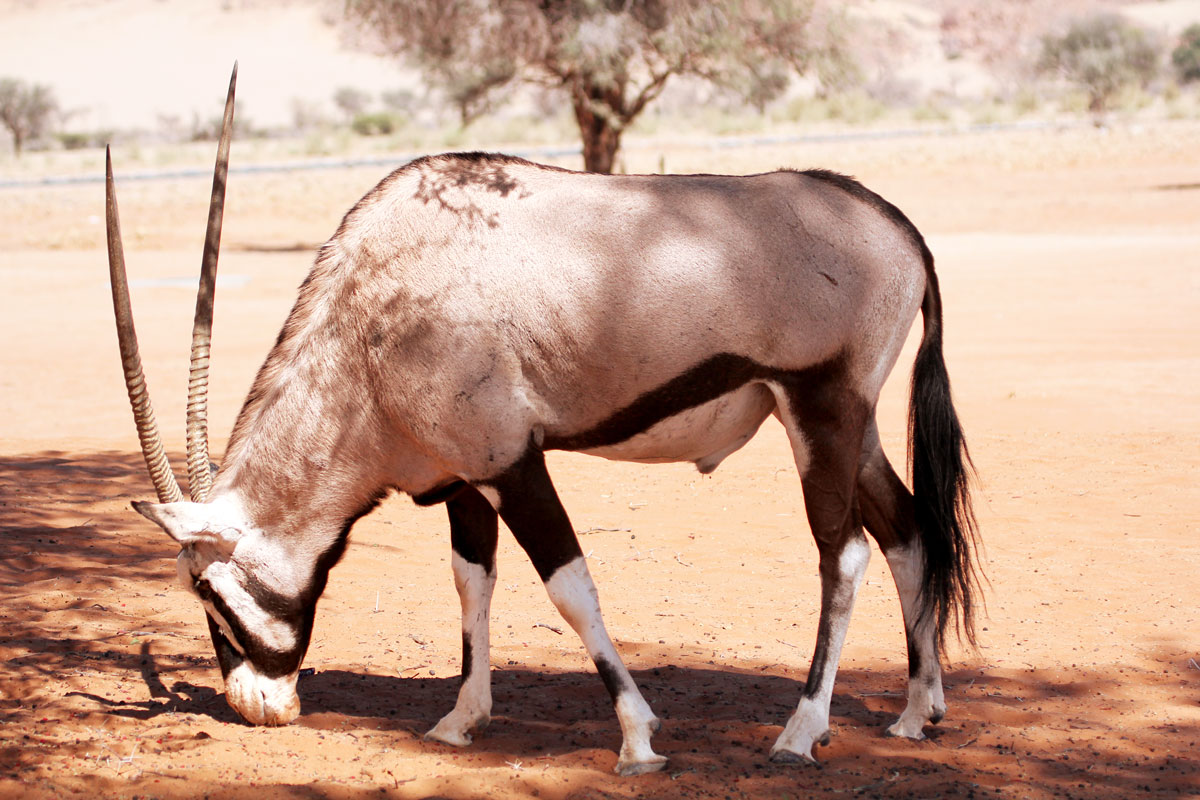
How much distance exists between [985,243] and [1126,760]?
1852 centimetres

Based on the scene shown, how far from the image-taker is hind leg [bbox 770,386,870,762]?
3.96m

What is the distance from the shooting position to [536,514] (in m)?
3.88

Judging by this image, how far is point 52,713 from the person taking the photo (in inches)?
169

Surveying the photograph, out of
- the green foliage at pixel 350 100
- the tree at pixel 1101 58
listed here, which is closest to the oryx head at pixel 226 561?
the tree at pixel 1101 58

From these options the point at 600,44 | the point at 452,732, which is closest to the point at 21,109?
the point at 600,44

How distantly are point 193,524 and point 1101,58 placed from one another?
189 ft

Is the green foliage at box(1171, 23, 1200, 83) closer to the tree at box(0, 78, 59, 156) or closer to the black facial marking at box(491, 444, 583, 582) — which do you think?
the tree at box(0, 78, 59, 156)

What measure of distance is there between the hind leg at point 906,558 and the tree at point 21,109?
184ft

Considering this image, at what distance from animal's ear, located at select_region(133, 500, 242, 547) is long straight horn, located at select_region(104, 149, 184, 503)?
0.13m

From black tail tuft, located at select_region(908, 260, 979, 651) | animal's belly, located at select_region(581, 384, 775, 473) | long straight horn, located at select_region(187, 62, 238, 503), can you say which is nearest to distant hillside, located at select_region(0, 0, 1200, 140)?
black tail tuft, located at select_region(908, 260, 979, 651)

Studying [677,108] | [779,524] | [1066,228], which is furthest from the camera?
[677,108]

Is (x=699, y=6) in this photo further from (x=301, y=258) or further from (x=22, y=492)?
(x=22, y=492)

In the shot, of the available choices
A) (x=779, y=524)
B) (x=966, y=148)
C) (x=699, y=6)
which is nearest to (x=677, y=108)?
(x=966, y=148)

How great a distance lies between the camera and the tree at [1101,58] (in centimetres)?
5341
